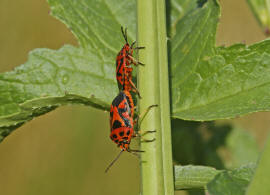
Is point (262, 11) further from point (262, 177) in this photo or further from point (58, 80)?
point (262, 177)

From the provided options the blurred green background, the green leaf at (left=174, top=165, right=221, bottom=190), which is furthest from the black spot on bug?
the blurred green background

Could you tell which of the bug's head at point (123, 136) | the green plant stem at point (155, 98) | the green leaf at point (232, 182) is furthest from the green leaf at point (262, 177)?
the bug's head at point (123, 136)

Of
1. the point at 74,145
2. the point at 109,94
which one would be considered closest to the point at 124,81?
the point at 109,94

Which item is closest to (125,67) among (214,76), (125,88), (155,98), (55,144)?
(125,88)

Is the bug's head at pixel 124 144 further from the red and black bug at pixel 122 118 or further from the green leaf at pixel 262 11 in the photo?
the green leaf at pixel 262 11

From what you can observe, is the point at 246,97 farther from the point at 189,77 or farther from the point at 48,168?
the point at 48,168

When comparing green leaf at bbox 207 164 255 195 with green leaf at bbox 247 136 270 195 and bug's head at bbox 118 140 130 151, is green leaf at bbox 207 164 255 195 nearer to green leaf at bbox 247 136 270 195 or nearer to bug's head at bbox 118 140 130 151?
green leaf at bbox 247 136 270 195
